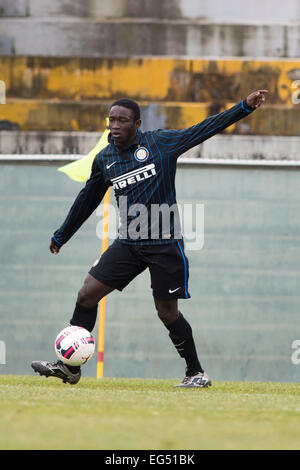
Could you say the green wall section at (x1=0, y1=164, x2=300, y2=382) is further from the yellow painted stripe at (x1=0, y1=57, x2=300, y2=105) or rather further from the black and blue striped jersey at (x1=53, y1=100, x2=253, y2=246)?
the black and blue striped jersey at (x1=53, y1=100, x2=253, y2=246)

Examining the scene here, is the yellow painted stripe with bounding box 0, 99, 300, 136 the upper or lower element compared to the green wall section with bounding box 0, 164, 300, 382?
upper

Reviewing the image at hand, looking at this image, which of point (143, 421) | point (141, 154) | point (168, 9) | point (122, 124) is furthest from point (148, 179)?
point (168, 9)

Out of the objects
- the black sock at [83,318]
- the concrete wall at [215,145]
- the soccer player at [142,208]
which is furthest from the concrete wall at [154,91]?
the black sock at [83,318]

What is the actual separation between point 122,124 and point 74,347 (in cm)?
173

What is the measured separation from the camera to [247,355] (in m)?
12.6

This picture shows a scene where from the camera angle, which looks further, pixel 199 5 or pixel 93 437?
pixel 199 5

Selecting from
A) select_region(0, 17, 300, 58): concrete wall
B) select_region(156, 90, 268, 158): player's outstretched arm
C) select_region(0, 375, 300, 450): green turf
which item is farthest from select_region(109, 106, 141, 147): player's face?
select_region(0, 17, 300, 58): concrete wall

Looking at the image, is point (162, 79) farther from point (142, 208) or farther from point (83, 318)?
point (83, 318)

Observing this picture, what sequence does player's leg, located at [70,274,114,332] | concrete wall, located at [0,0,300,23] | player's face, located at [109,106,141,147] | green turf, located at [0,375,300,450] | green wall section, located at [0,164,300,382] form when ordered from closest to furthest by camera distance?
green turf, located at [0,375,300,450], player's face, located at [109,106,141,147], player's leg, located at [70,274,114,332], green wall section, located at [0,164,300,382], concrete wall, located at [0,0,300,23]

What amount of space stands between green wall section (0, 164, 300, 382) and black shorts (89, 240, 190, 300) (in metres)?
5.19

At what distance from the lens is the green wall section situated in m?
12.6
